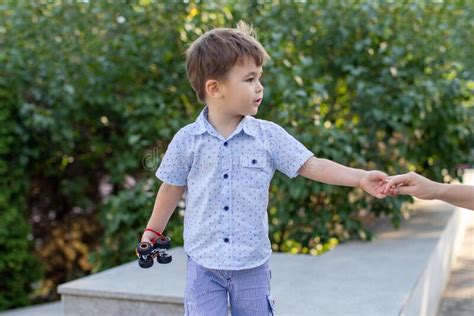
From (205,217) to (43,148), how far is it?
10.5ft

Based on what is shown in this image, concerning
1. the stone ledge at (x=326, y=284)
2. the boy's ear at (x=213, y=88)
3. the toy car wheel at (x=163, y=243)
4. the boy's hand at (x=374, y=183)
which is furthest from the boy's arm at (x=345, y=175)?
the stone ledge at (x=326, y=284)

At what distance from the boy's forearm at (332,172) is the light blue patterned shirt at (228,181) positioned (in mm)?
41

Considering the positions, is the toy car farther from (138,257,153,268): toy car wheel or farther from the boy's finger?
the boy's finger

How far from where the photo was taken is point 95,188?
18.0 ft

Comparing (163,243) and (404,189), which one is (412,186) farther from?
(163,243)

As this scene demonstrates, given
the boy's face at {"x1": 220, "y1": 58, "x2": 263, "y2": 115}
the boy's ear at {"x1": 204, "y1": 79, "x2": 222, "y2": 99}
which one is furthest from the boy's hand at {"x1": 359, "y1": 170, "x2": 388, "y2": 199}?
the boy's ear at {"x1": 204, "y1": 79, "x2": 222, "y2": 99}

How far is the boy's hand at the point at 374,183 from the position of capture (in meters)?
2.22

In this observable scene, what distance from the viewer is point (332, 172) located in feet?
7.34

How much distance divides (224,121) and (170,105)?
9.11 feet

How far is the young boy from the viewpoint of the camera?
7.14 ft

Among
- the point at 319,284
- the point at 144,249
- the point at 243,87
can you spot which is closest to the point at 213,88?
the point at 243,87

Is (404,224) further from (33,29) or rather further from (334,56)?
(33,29)

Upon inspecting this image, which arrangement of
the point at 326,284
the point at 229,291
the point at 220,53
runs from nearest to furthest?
the point at 220,53
the point at 229,291
the point at 326,284

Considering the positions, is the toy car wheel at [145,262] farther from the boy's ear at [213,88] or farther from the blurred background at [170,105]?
the blurred background at [170,105]
